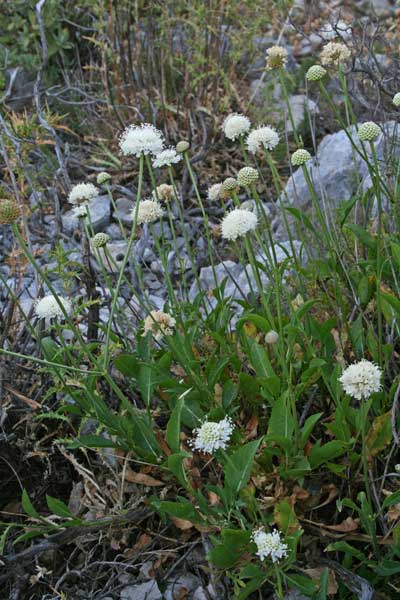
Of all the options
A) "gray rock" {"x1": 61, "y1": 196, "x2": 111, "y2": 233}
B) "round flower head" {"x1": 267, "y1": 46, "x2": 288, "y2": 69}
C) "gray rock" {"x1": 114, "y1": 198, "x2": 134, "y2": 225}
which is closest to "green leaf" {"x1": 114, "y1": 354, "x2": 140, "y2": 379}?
"round flower head" {"x1": 267, "y1": 46, "x2": 288, "y2": 69}

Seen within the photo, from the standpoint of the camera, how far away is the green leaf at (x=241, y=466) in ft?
4.98

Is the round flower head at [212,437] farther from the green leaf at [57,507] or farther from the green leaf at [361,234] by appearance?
the green leaf at [361,234]

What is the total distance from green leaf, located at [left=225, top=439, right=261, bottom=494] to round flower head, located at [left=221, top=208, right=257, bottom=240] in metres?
0.50

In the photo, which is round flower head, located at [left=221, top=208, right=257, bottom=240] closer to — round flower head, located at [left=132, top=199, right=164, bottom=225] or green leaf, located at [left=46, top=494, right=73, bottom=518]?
round flower head, located at [left=132, top=199, right=164, bottom=225]

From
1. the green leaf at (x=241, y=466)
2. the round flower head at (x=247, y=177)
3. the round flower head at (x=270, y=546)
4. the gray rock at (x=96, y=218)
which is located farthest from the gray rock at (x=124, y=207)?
the round flower head at (x=270, y=546)

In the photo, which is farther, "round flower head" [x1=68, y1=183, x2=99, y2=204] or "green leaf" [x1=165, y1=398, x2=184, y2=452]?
"round flower head" [x1=68, y1=183, x2=99, y2=204]

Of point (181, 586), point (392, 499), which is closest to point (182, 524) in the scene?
point (181, 586)

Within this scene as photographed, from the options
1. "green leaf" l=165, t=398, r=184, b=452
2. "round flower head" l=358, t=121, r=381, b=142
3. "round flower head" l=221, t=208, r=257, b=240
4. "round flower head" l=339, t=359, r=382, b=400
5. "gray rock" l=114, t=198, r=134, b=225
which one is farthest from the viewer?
"gray rock" l=114, t=198, r=134, b=225

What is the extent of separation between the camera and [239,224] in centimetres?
170

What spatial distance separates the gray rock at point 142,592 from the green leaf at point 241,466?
0.41 metres

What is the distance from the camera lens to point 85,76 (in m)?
4.76

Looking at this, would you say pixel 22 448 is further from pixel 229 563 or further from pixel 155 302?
pixel 155 302

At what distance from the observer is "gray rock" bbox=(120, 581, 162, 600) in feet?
5.74

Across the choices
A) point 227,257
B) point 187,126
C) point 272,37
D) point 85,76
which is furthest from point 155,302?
point 272,37
